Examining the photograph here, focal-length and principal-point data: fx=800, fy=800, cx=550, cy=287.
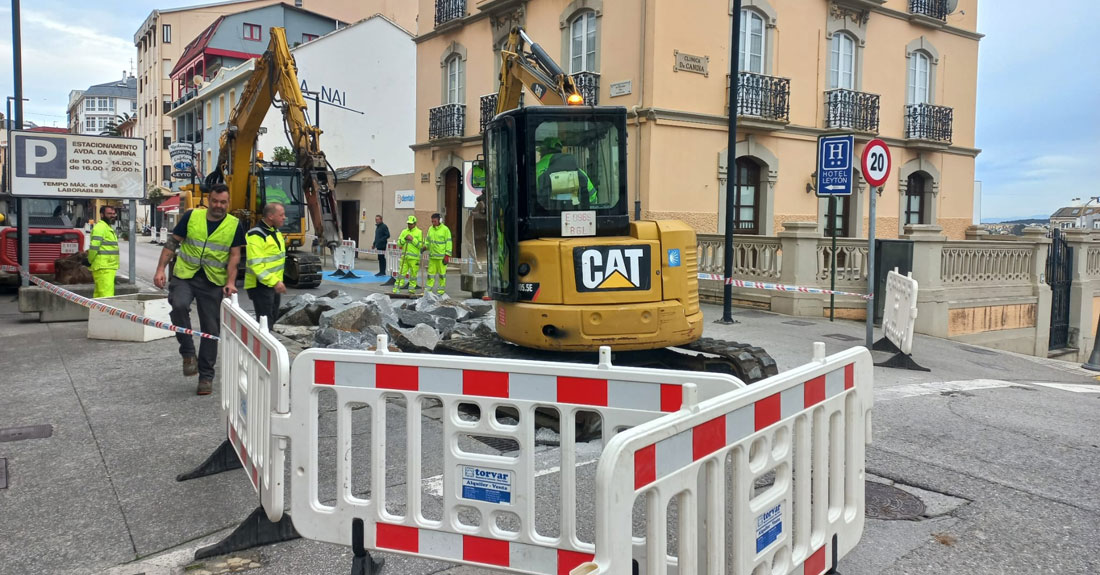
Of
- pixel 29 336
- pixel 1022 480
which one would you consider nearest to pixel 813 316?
pixel 1022 480

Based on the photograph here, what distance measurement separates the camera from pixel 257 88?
1594 centimetres

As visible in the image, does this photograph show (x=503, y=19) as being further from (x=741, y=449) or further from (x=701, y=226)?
(x=741, y=449)

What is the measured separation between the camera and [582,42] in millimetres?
20000

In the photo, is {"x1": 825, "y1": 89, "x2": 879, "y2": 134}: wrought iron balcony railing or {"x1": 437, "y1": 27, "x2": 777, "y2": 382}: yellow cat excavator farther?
{"x1": 825, "y1": 89, "x2": 879, "y2": 134}: wrought iron balcony railing

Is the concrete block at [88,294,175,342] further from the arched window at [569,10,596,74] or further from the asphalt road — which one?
the arched window at [569,10,596,74]

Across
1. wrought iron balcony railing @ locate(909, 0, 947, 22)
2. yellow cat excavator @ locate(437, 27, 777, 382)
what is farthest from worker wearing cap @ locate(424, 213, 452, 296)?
wrought iron balcony railing @ locate(909, 0, 947, 22)

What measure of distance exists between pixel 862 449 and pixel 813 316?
1164 centimetres

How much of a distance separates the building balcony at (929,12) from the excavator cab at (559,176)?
19.3 meters

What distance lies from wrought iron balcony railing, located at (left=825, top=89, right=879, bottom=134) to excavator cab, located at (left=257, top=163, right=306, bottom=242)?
13.7 m

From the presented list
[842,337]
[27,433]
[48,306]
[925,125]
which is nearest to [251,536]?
[27,433]

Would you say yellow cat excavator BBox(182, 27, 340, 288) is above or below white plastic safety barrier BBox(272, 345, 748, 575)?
above

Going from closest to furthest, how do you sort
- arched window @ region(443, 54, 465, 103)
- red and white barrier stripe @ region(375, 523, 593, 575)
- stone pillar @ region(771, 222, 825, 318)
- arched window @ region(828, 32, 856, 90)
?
red and white barrier stripe @ region(375, 523, 593, 575) < stone pillar @ region(771, 222, 825, 318) < arched window @ region(828, 32, 856, 90) < arched window @ region(443, 54, 465, 103)

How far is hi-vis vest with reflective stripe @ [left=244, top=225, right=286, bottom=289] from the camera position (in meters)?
8.00

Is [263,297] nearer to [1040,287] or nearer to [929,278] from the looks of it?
[929,278]
